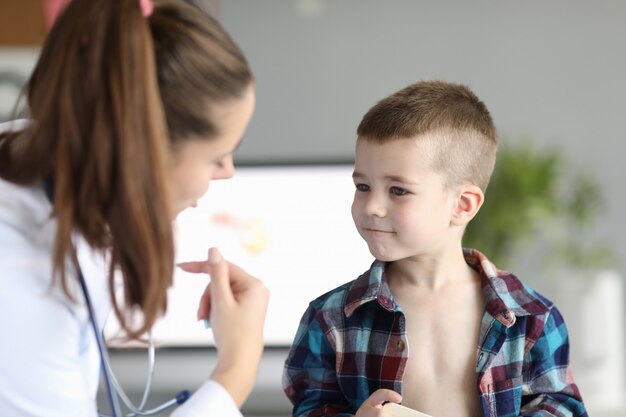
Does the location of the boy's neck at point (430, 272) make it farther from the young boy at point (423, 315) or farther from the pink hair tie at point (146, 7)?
the pink hair tie at point (146, 7)

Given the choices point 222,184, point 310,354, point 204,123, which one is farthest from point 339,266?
Result: point 204,123

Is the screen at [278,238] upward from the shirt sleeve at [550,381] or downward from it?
downward

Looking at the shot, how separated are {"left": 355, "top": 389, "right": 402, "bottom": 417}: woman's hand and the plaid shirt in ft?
0.32

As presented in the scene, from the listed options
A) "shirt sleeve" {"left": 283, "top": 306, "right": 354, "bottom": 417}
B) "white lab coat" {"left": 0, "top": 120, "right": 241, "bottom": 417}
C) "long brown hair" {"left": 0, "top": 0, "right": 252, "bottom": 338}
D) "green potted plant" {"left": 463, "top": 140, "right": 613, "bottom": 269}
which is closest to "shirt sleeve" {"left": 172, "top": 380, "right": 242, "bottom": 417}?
"white lab coat" {"left": 0, "top": 120, "right": 241, "bottom": 417}

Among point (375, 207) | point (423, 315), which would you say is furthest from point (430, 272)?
point (375, 207)

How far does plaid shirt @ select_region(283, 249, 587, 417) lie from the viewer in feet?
4.60

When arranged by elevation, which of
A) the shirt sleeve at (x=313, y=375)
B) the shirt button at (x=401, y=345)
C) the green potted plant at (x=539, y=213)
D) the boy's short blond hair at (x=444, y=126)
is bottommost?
the green potted plant at (x=539, y=213)

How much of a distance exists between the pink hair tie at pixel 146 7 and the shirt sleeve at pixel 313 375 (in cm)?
63

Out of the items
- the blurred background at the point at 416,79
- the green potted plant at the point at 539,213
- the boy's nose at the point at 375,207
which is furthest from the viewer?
the blurred background at the point at 416,79

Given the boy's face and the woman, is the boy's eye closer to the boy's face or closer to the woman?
the boy's face

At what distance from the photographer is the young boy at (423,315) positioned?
140 centimetres

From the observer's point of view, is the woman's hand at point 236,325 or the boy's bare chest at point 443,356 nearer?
the woman's hand at point 236,325

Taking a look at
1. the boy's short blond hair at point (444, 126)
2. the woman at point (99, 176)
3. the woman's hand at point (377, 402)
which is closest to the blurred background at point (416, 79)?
the boy's short blond hair at point (444, 126)

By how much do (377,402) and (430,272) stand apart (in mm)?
278
